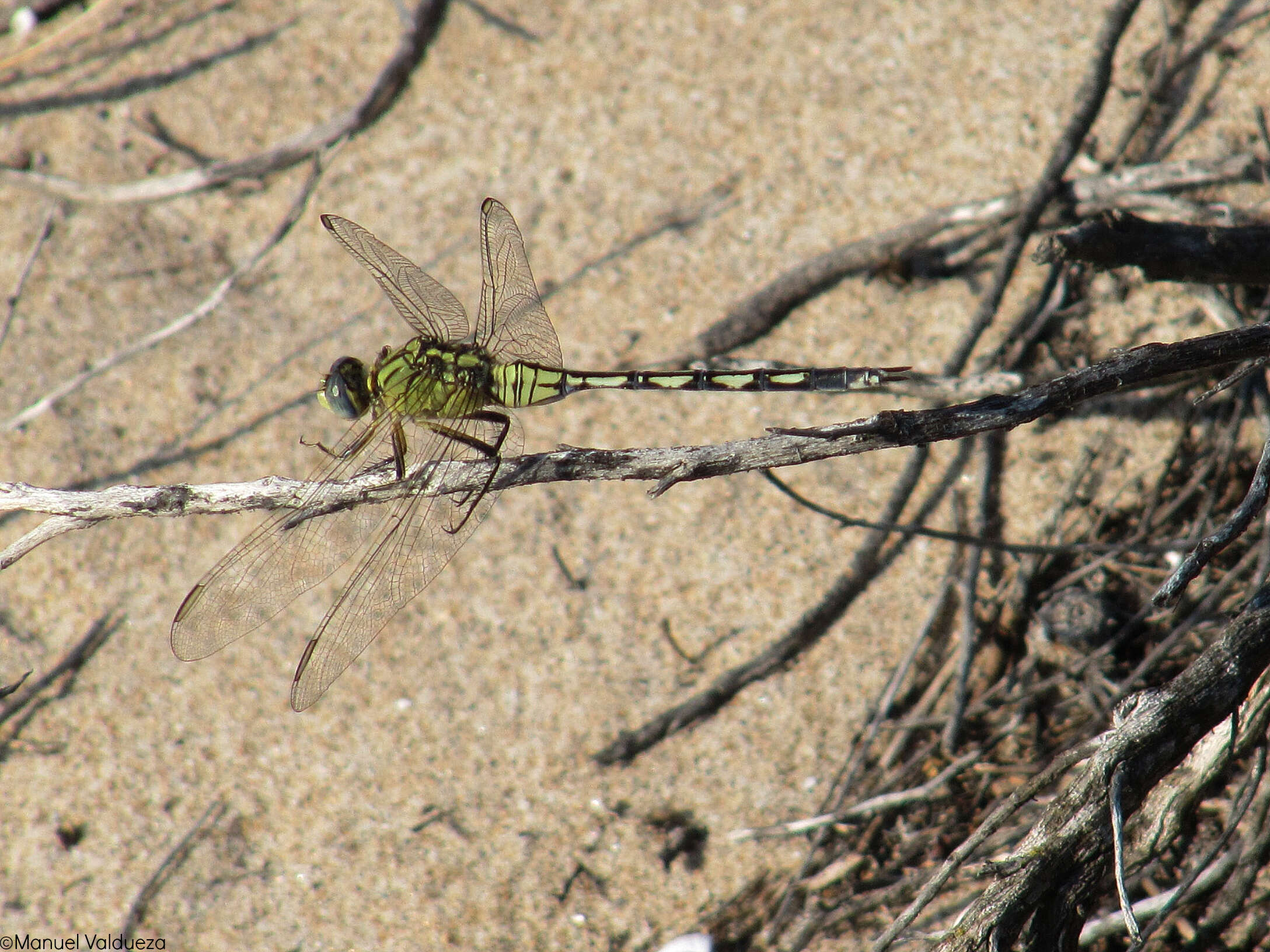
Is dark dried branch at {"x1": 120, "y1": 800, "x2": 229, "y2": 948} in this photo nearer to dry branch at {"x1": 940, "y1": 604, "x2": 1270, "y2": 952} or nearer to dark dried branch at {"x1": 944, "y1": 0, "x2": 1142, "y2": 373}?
dry branch at {"x1": 940, "y1": 604, "x2": 1270, "y2": 952}

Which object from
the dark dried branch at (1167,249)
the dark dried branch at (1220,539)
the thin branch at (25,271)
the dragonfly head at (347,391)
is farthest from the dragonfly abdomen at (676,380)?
the thin branch at (25,271)

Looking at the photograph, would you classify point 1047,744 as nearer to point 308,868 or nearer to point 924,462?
point 924,462

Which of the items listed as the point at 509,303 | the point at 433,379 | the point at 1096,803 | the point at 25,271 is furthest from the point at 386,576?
the point at 25,271

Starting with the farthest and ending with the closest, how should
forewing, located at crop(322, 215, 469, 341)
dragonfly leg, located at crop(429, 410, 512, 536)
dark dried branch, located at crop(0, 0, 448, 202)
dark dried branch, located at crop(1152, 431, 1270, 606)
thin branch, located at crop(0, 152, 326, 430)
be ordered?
dark dried branch, located at crop(0, 0, 448, 202) → thin branch, located at crop(0, 152, 326, 430) → forewing, located at crop(322, 215, 469, 341) → dragonfly leg, located at crop(429, 410, 512, 536) → dark dried branch, located at crop(1152, 431, 1270, 606)

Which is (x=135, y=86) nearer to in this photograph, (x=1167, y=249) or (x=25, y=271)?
(x=25, y=271)

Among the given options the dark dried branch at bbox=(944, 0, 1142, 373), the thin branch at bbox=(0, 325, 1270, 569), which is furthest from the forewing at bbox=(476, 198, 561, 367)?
the dark dried branch at bbox=(944, 0, 1142, 373)
